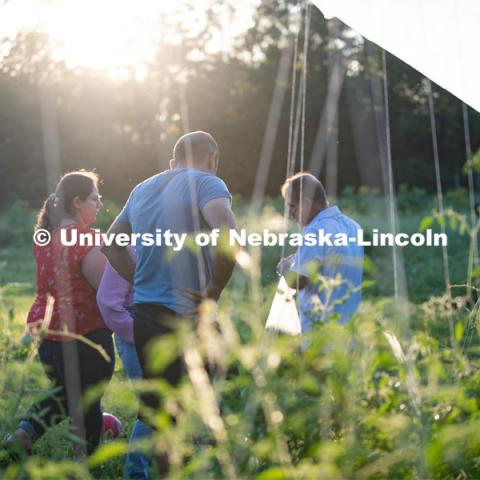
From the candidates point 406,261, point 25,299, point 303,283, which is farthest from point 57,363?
point 406,261

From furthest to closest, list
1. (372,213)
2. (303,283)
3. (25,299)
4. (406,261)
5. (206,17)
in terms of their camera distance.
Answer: (206,17), (372,213), (406,261), (25,299), (303,283)

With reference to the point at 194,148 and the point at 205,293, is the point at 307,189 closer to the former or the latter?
the point at 194,148

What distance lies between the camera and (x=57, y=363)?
4.44m

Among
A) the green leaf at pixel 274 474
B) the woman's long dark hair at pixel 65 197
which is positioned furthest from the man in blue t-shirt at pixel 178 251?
the green leaf at pixel 274 474

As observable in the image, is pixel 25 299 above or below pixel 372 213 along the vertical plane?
below

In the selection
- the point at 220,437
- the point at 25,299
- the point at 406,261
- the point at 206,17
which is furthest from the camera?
the point at 206,17

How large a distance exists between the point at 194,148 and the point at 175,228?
0.35m

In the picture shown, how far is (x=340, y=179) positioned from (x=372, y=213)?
620 inches

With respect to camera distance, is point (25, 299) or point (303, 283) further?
point (25, 299)

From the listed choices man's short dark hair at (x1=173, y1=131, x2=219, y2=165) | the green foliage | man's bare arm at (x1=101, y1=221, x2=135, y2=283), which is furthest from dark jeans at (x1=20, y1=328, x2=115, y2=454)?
the green foliage

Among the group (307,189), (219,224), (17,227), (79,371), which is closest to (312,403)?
(219,224)

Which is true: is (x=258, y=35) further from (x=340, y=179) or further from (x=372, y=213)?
(x=372, y=213)

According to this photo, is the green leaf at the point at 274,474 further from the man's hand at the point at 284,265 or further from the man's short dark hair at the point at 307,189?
the man's short dark hair at the point at 307,189

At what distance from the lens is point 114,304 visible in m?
4.39
